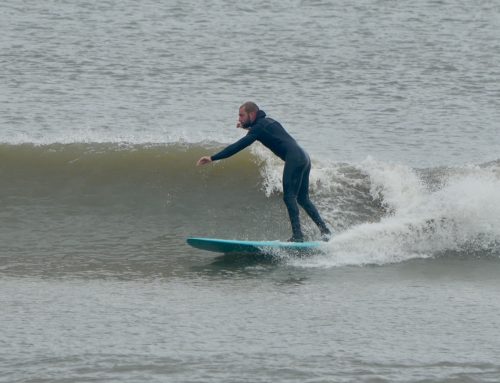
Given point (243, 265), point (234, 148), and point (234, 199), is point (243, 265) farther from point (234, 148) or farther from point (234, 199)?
point (234, 199)

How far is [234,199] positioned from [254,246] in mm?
2397

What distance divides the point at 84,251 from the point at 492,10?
73.1ft

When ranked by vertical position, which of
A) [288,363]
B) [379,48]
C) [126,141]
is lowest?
[288,363]

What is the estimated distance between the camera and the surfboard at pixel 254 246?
1191 cm

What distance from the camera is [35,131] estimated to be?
17672mm

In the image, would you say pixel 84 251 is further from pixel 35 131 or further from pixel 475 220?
pixel 35 131

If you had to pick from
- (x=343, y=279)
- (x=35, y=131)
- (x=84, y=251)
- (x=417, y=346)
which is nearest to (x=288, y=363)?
(x=417, y=346)

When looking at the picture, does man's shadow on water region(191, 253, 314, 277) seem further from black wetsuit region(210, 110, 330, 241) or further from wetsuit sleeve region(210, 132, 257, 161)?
wetsuit sleeve region(210, 132, 257, 161)

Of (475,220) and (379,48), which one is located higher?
(379,48)

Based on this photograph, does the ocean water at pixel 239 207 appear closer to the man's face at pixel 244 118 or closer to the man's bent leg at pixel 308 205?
the man's bent leg at pixel 308 205

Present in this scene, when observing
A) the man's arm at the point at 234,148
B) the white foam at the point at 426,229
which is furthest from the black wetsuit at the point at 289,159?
the white foam at the point at 426,229

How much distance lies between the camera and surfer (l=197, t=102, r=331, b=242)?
39.5 ft

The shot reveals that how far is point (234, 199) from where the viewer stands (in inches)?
563

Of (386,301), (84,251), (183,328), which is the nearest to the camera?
(183,328)
